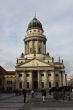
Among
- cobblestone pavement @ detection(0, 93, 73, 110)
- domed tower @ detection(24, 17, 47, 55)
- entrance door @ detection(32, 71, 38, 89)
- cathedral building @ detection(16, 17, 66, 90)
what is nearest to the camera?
cobblestone pavement @ detection(0, 93, 73, 110)

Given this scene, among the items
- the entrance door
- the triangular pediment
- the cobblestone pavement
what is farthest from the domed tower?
the cobblestone pavement

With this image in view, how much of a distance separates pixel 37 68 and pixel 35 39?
1666 cm

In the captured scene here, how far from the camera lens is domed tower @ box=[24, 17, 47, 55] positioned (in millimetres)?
124319

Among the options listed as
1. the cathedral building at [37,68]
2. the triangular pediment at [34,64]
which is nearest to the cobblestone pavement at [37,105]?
the cathedral building at [37,68]

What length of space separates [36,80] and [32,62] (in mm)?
9135

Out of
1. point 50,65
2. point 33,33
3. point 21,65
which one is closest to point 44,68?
point 50,65

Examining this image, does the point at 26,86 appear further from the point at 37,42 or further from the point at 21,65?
the point at 37,42

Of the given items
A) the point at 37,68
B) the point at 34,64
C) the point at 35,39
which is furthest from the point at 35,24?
the point at 37,68

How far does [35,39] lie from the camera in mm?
126125

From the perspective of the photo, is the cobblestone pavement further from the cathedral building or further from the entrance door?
the entrance door

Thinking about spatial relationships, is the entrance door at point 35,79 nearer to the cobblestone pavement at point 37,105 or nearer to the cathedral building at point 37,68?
the cathedral building at point 37,68

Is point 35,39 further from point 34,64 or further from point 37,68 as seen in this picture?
point 37,68

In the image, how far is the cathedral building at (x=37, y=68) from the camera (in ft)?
376

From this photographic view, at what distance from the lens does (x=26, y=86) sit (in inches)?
4528
